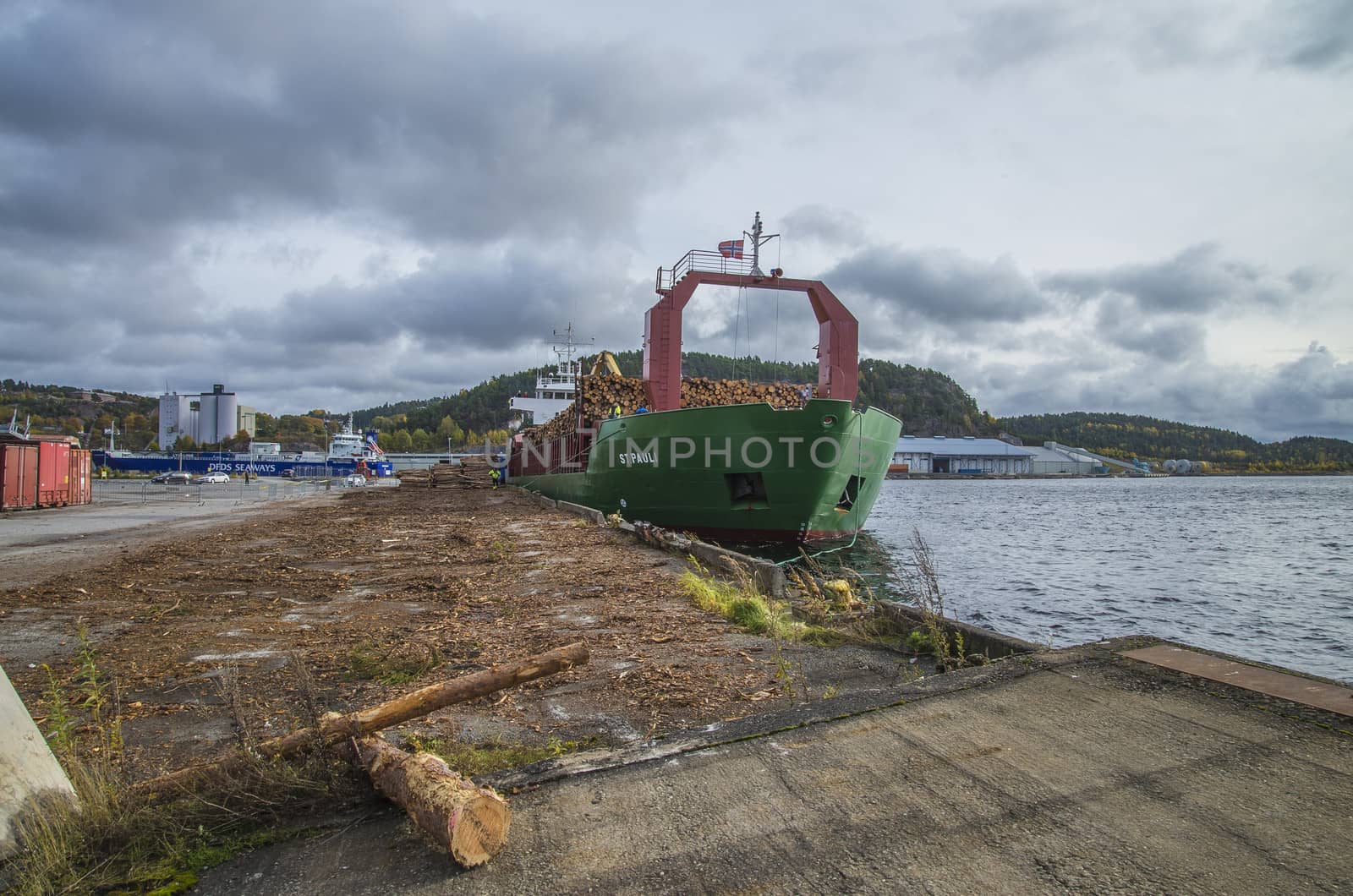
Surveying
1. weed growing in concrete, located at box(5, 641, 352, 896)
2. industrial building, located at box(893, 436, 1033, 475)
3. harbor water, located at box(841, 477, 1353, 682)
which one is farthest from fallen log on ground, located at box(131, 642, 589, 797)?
industrial building, located at box(893, 436, 1033, 475)

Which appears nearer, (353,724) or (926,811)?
(926,811)

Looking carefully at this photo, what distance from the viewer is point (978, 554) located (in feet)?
53.7

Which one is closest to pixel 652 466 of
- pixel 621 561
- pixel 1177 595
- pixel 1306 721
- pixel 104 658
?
pixel 621 561

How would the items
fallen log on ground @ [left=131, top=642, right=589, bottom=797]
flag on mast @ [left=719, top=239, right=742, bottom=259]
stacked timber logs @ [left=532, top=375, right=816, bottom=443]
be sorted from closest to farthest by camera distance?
fallen log on ground @ [left=131, top=642, right=589, bottom=797], flag on mast @ [left=719, top=239, right=742, bottom=259], stacked timber logs @ [left=532, top=375, right=816, bottom=443]

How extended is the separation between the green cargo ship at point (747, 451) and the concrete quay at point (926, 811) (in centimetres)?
937

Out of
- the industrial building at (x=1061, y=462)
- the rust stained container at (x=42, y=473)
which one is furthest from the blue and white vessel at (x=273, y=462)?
the industrial building at (x=1061, y=462)

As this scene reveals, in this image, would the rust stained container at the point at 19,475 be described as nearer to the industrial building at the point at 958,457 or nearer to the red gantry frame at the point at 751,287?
the red gantry frame at the point at 751,287

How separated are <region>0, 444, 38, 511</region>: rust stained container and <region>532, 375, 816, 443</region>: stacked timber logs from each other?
1547 cm

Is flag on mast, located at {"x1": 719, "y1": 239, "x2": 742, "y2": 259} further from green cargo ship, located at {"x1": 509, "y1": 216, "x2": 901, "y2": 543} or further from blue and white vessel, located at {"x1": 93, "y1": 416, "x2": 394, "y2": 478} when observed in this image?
blue and white vessel, located at {"x1": 93, "y1": 416, "x2": 394, "y2": 478}

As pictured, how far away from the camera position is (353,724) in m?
2.51

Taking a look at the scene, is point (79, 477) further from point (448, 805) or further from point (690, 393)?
point (448, 805)

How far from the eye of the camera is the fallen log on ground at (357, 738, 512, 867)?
1947 mm

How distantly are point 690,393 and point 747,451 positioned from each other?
652 cm

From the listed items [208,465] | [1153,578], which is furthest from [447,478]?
[208,465]
